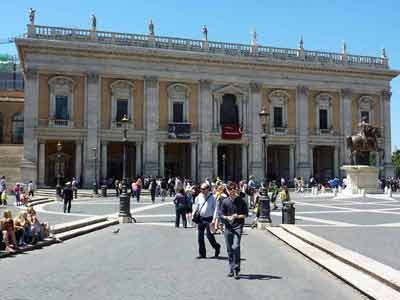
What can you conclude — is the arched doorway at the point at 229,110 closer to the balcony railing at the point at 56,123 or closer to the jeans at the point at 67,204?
the balcony railing at the point at 56,123

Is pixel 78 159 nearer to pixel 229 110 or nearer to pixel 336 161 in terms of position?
pixel 229 110

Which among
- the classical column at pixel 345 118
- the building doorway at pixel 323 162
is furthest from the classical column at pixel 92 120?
the classical column at pixel 345 118

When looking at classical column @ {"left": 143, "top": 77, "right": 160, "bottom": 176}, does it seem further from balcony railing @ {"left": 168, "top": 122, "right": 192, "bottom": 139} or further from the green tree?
the green tree

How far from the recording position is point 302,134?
5281 centimetres

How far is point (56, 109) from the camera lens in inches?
1817

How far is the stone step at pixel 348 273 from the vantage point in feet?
25.9

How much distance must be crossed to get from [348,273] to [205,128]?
40465 millimetres

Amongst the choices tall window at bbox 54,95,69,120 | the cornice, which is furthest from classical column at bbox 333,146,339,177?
tall window at bbox 54,95,69,120

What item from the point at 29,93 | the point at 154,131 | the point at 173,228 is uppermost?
the point at 29,93

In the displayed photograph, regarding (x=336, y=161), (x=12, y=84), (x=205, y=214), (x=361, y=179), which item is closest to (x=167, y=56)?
(x=336, y=161)

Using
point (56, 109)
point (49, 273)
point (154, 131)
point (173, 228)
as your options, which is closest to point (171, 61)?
point (154, 131)

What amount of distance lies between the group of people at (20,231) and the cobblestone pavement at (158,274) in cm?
56

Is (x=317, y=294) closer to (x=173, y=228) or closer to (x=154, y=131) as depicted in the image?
(x=173, y=228)

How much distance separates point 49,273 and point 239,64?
42.7 meters
